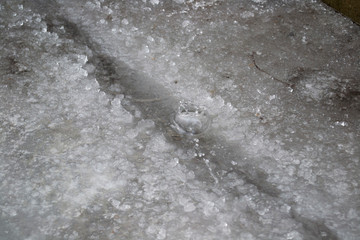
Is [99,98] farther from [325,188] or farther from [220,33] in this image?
[325,188]

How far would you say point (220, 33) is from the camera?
6.88 ft

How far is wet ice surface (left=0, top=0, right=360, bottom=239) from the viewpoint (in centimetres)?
145

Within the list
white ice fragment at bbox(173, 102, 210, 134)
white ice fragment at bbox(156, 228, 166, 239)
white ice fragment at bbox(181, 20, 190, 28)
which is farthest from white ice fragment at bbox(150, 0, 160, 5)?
white ice fragment at bbox(156, 228, 166, 239)

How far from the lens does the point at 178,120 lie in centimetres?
174

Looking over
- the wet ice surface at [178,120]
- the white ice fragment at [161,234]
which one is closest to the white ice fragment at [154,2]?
the wet ice surface at [178,120]

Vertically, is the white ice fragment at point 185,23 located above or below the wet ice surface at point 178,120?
above

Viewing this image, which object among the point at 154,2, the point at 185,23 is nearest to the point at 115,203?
the point at 185,23

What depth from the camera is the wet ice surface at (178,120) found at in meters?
1.45

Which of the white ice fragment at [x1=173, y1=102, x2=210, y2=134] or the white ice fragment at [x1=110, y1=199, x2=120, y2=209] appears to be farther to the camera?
the white ice fragment at [x1=173, y1=102, x2=210, y2=134]

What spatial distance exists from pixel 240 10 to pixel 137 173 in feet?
3.58

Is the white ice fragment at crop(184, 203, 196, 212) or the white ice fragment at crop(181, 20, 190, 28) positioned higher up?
the white ice fragment at crop(181, 20, 190, 28)

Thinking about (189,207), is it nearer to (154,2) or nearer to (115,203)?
(115,203)

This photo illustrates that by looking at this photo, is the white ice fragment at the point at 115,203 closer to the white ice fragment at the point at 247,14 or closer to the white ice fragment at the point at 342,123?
the white ice fragment at the point at 342,123

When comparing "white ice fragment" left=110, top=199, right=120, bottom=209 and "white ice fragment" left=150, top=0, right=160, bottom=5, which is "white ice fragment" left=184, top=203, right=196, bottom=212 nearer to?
"white ice fragment" left=110, top=199, right=120, bottom=209
